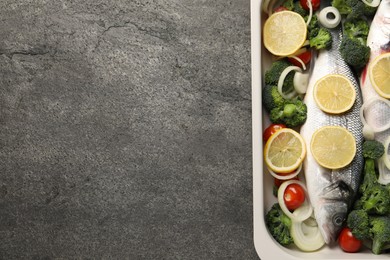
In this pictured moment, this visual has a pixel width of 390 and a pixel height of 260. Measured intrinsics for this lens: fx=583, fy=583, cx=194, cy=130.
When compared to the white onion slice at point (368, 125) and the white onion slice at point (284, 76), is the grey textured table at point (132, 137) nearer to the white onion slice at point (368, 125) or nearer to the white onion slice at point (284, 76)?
the white onion slice at point (284, 76)

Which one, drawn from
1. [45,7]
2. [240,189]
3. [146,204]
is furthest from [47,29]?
[240,189]

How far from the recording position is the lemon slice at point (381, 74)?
2.09 metres

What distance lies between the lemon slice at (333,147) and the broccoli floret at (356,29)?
36 centimetres

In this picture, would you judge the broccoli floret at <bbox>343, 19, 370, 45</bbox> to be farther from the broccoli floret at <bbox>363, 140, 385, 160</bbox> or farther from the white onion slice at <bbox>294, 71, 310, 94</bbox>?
the broccoli floret at <bbox>363, 140, 385, 160</bbox>

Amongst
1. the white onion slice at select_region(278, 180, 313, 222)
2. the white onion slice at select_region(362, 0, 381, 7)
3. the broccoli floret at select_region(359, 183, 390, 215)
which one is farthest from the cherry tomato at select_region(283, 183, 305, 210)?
the white onion slice at select_region(362, 0, 381, 7)

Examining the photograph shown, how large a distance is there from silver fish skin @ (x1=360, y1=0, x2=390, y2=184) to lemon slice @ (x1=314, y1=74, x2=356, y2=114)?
0.25ft

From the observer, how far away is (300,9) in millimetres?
2184

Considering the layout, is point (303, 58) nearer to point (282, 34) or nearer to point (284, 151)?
point (282, 34)

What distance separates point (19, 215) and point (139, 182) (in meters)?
0.54

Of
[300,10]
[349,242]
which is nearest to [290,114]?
[300,10]

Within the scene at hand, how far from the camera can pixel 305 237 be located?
6.95 feet

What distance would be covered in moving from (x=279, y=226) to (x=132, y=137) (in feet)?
2.57

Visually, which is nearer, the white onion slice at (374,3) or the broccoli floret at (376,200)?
the broccoli floret at (376,200)

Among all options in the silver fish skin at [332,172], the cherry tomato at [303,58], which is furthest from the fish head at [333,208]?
the cherry tomato at [303,58]
